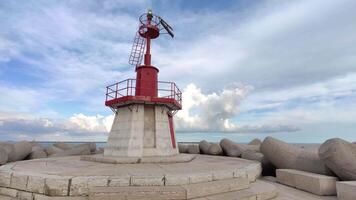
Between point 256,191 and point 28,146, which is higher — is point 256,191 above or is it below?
below

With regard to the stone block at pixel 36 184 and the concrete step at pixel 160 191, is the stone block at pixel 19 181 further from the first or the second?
the concrete step at pixel 160 191

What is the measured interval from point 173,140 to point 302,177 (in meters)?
6.39

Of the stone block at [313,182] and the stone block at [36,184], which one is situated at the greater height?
the stone block at [36,184]

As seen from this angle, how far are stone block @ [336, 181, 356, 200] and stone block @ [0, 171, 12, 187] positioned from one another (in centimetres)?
941

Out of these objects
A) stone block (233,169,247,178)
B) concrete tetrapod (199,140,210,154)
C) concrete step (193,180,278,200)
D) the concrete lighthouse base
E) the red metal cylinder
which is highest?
the red metal cylinder

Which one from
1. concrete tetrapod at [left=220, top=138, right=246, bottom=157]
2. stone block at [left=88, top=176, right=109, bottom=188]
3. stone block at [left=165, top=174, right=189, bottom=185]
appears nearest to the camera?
stone block at [left=88, top=176, right=109, bottom=188]

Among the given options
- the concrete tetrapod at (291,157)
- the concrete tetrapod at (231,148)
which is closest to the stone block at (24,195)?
the concrete tetrapod at (291,157)

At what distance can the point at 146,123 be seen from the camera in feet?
37.4

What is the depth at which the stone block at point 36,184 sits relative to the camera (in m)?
6.05

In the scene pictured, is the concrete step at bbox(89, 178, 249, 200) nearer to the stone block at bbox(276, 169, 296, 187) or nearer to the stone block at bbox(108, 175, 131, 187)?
the stone block at bbox(108, 175, 131, 187)

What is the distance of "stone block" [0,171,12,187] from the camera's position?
267 inches

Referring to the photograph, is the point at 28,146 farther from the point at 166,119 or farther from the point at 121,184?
the point at 121,184

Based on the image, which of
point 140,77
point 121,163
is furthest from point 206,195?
point 140,77

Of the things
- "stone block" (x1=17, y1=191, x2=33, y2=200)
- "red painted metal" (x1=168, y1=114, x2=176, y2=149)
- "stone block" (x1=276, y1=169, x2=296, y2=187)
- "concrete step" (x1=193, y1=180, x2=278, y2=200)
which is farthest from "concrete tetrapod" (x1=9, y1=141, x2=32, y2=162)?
"stone block" (x1=276, y1=169, x2=296, y2=187)
